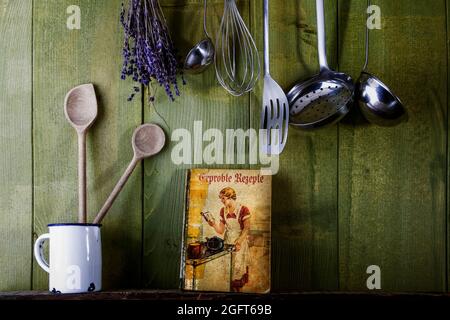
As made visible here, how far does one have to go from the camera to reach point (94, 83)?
4.00 feet

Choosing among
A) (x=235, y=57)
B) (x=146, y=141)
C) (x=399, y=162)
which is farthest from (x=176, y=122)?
(x=399, y=162)

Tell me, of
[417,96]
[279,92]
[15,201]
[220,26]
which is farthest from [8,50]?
[417,96]

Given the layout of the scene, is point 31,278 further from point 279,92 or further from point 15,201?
point 279,92

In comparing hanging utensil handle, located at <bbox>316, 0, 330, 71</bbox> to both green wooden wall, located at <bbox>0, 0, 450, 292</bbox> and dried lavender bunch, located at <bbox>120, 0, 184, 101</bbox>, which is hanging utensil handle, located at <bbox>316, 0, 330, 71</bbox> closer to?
green wooden wall, located at <bbox>0, 0, 450, 292</bbox>

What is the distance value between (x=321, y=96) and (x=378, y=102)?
4.0 inches

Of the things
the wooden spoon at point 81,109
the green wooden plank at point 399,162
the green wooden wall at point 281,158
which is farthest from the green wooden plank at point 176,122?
the green wooden plank at point 399,162

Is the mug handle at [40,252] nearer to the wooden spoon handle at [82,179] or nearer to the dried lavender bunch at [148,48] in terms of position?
the wooden spoon handle at [82,179]

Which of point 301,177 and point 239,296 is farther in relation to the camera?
point 301,177

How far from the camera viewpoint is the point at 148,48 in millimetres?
1135

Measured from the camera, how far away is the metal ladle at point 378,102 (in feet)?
3.68

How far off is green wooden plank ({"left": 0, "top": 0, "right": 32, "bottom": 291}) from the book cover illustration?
0.32 m

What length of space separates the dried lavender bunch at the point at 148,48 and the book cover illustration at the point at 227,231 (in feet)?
0.61

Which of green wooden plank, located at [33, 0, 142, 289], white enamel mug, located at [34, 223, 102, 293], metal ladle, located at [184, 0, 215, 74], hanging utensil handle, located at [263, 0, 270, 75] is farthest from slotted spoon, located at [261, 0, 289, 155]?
white enamel mug, located at [34, 223, 102, 293]

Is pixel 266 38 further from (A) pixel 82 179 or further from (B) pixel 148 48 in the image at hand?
(A) pixel 82 179
